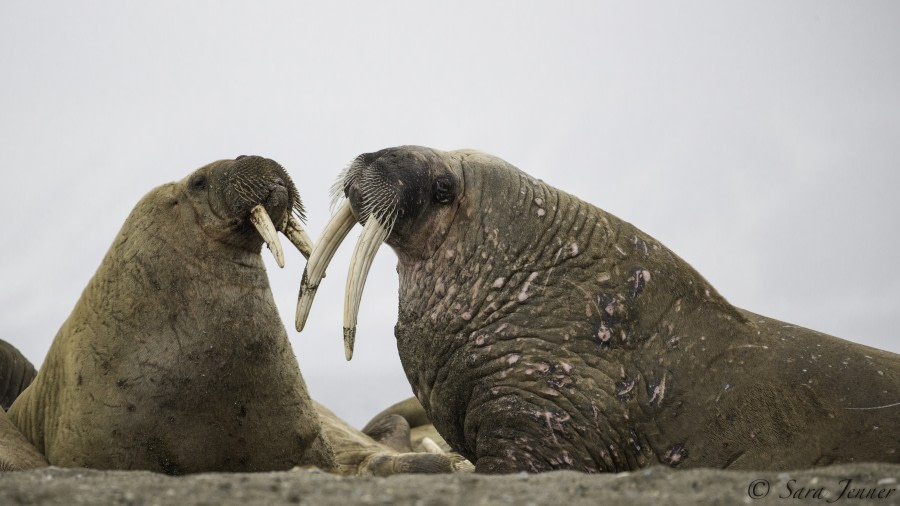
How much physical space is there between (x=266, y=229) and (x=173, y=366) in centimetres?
105

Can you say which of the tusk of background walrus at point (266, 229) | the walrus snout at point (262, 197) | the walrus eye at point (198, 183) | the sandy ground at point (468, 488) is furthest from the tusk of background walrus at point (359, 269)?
the sandy ground at point (468, 488)

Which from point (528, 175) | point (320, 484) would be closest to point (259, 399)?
point (528, 175)

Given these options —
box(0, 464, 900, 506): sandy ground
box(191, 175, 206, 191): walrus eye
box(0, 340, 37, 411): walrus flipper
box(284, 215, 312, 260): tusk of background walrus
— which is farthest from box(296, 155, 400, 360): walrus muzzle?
box(0, 340, 37, 411): walrus flipper

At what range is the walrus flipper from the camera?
10625mm

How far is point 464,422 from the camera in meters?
5.81

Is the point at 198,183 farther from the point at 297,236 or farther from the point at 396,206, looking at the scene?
the point at 396,206

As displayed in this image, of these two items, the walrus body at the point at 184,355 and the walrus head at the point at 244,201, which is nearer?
the walrus body at the point at 184,355

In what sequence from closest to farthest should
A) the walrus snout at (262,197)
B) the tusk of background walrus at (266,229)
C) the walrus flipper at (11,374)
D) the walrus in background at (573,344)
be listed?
the walrus in background at (573,344) → the tusk of background walrus at (266,229) → the walrus snout at (262,197) → the walrus flipper at (11,374)

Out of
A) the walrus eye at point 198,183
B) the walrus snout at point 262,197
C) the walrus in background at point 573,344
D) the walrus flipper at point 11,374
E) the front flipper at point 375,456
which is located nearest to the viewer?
the walrus in background at point 573,344

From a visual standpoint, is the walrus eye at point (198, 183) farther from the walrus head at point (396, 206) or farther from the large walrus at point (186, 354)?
the walrus head at point (396, 206)

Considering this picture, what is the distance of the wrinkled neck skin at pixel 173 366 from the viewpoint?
6312 mm

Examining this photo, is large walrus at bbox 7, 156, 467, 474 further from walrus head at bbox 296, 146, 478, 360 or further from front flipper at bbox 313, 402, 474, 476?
front flipper at bbox 313, 402, 474, 476

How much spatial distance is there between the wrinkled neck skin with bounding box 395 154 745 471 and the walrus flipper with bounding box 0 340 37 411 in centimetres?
624

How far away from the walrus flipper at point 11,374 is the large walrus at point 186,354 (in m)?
A: 3.75
